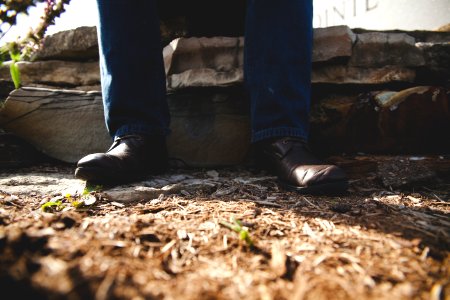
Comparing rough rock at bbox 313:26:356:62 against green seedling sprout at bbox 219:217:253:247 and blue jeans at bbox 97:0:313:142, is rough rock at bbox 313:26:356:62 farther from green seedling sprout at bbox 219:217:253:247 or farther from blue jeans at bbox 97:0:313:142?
green seedling sprout at bbox 219:217:253:247

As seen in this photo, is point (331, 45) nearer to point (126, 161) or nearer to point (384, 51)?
point (384, 51)

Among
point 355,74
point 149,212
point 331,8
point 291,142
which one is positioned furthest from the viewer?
point 331,8

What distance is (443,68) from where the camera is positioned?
1789 mm

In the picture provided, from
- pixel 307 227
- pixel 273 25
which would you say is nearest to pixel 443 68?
pixel 273 25

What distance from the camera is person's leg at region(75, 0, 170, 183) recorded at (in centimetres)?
140

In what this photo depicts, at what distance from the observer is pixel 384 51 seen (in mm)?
1806

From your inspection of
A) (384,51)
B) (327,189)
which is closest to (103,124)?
(327,189)

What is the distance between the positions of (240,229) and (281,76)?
951 millimetres

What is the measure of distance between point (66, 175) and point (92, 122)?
0.40 m

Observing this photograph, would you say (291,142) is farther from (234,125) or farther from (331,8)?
(331,8)

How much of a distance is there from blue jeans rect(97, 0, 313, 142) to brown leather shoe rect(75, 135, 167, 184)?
7cm

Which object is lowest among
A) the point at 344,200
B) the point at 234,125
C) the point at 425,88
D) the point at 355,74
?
the point at 344,200

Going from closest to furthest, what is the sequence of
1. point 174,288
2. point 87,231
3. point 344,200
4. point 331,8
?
point 174,288 → point 87,231 → point 344,200 → point 331,8

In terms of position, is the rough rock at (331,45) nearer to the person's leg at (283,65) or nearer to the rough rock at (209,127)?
the person's leg at (283,65)
